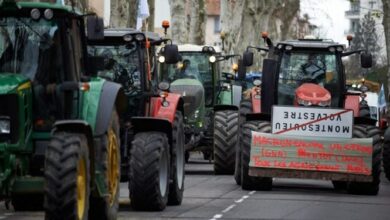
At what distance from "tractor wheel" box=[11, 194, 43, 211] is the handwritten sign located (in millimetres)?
5868

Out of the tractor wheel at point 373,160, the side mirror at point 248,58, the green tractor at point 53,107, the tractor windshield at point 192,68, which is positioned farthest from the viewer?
the tractor windshield at point 192,68

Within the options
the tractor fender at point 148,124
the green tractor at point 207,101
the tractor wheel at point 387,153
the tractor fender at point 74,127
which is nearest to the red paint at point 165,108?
the tractor fender at point 148,124

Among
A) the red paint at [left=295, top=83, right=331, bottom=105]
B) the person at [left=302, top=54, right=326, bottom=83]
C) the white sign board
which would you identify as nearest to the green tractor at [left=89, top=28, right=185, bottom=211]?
the white sign board

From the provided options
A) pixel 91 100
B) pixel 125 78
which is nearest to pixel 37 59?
pixel 91 100

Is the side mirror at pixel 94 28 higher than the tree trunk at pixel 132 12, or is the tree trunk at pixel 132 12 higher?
the side mirror at pixel 94 28

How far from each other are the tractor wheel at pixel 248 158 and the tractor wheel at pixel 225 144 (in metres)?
3.83

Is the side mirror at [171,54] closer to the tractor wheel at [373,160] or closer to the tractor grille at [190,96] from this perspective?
the tractor wheel at [373,160]

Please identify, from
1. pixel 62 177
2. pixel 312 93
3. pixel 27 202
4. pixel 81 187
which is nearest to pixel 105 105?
pixel 81 187

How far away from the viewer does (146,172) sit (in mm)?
17438

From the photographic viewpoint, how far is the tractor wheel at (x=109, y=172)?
47.3ft

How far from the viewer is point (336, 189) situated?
24.8m

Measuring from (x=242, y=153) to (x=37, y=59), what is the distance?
349 inches

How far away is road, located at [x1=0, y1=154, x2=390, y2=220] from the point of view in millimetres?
17734

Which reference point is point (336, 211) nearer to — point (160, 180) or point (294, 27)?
point (160, 180)
